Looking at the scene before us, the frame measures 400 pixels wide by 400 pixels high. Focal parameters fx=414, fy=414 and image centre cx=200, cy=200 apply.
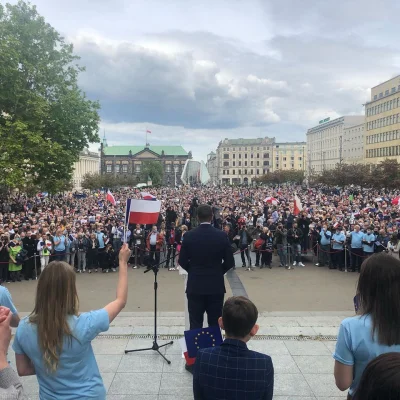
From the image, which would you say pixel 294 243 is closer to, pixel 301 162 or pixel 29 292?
pixel 29 292

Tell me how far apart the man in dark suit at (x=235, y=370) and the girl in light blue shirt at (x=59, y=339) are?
0.70 meters

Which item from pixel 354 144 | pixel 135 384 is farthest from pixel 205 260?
pixel 354 144

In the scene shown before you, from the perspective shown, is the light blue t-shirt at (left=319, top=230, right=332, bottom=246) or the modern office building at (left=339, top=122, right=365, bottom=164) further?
the modern office building at (left=339, top=122, right=365, bottom=164)

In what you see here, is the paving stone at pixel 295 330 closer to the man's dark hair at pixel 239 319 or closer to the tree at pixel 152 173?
the man's dark hair at pixel 239 319

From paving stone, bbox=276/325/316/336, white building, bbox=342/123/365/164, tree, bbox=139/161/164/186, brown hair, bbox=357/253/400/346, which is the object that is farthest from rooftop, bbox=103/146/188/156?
brown hair, bbox=357/253/400/346

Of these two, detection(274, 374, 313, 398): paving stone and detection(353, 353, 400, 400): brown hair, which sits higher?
detection(353, 353, 400, 400): brown hair

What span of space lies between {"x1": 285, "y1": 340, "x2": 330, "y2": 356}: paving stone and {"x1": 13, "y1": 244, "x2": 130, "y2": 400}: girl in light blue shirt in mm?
4128

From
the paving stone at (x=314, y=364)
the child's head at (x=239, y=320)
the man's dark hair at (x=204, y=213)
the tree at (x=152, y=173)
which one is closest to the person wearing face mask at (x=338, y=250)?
the paving stone at (x=314, y=364)

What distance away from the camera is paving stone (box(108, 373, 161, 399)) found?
15.9 ft

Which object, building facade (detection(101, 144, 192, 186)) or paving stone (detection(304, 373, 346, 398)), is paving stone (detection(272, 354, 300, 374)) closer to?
paving stone (detection(304, 373, 346, 398))

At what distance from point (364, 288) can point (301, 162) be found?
16663cm

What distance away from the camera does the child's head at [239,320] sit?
7.87 ft

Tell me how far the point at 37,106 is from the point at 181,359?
22146mm

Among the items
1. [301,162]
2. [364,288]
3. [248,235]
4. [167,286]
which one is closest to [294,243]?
[248,235]
